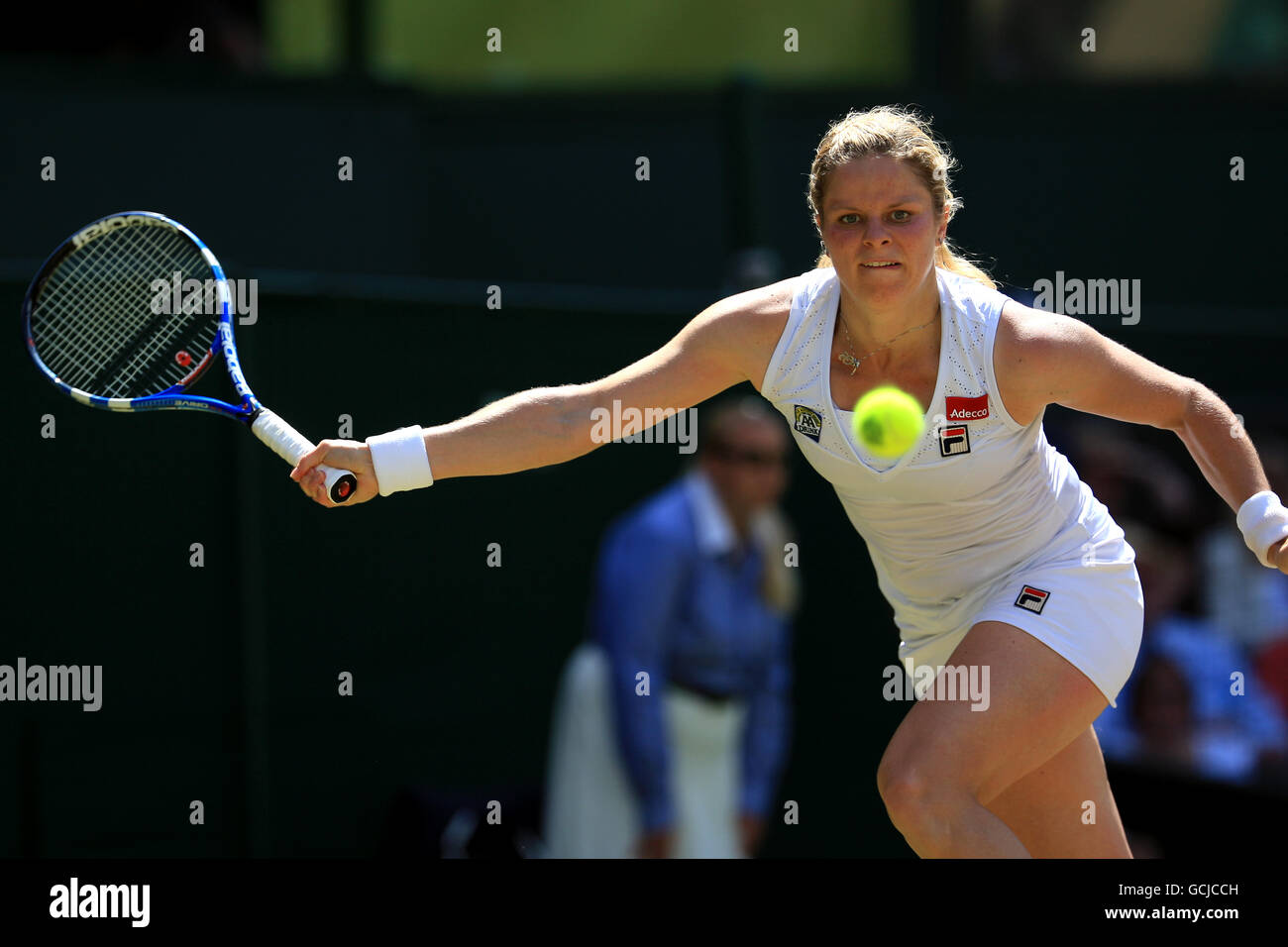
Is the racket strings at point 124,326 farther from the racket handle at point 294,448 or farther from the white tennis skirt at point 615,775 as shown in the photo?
the white tennis skirt at point 615,775

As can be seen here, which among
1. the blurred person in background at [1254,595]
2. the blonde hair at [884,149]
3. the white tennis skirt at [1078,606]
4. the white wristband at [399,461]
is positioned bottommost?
the blurred person in background at [1254,595]

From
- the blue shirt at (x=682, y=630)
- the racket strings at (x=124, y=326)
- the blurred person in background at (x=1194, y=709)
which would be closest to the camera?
the racket strings at (x=124, y=326)

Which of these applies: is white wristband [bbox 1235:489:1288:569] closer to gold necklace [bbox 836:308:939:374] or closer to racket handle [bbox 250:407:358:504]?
gold necklace [bbox 836:308:939:374]

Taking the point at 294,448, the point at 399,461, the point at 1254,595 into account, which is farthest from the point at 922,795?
the point at 1254,595

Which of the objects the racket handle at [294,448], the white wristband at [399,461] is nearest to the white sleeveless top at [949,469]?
the white wristband at [399,461]

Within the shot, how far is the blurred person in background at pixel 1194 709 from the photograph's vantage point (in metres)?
5.45

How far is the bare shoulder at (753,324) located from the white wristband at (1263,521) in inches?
36.8

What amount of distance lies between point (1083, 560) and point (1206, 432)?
34 centimetres

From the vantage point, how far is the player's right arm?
3.07m

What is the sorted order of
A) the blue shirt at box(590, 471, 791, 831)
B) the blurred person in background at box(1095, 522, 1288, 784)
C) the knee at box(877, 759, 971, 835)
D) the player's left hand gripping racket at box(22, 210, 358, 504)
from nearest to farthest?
the knee at box(877, 759, 971, 835), the player's left hand gripping racket at box(22, 210, 358, 504), the blue shirt at box(590, 471, 791, 831), the blurred person in background at box(1095, 522, 1288, 784)

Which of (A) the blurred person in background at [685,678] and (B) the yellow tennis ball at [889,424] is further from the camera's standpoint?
(A) the blurred person in background at [685,678]

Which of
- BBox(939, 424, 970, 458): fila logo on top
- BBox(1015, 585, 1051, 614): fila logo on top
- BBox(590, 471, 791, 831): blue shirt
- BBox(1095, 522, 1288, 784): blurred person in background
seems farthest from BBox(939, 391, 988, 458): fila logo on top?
BBox(1095, 522, 1288, 784): blurred person in background

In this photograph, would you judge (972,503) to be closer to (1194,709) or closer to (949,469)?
(949,469)
